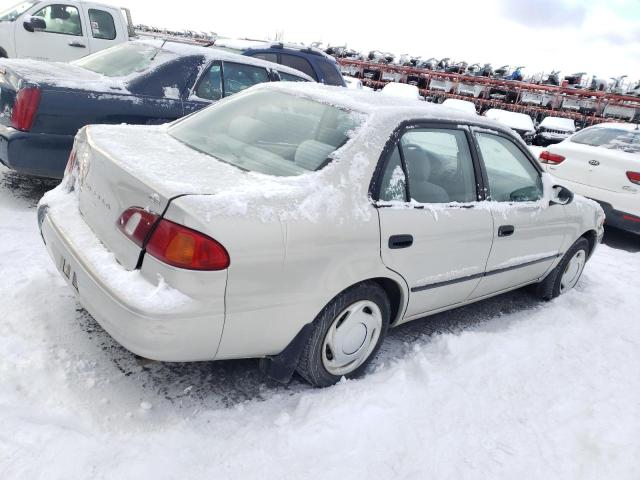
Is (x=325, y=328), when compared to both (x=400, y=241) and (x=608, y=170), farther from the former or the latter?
(x=608, y=170)

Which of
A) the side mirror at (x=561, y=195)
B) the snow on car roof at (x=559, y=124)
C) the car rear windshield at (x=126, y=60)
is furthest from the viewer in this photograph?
the snow on car roof at (x=559, y=124)

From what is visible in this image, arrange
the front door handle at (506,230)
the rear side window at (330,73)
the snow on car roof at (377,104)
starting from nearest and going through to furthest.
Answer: the snow on car roof at (377,104) < the front door handle at (506,230) < the rear side window at (330,73)

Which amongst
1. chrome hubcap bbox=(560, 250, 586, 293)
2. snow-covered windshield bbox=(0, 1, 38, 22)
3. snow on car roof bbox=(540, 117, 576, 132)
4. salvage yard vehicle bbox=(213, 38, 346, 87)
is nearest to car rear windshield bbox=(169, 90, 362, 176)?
chrome hubcap bbox=(560, 250, 586, 293)

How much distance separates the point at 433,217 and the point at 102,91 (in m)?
3.18

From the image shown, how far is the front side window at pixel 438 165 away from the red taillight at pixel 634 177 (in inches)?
157

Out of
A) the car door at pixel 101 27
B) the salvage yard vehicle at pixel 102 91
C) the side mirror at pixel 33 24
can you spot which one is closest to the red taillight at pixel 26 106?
the salvage yard vehicle at pixel 102 91

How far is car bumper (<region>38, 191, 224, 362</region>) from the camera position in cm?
215

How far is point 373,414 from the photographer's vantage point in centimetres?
262

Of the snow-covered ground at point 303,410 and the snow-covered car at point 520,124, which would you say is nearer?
the snow-covered ground at point 303,410

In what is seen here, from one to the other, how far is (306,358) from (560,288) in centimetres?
295

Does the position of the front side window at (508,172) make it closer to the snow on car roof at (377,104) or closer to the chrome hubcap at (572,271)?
the snow on car roof at (377,104)

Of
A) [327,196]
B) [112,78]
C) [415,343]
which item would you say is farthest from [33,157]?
Result: [415,343]

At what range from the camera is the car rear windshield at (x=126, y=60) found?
5203 mm

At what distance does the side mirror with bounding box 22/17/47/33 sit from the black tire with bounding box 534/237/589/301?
8934 millimetres
